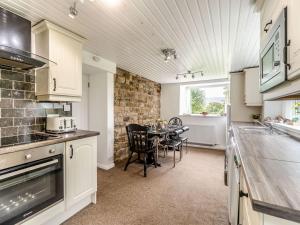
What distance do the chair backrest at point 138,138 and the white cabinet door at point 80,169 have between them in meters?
1.07

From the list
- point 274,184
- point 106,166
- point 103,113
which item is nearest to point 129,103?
point 103,113

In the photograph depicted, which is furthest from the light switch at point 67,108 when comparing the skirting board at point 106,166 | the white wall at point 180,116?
the white wall at point 180,116

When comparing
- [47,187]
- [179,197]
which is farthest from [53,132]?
[179,197]

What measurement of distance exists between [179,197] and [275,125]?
1.70 metres

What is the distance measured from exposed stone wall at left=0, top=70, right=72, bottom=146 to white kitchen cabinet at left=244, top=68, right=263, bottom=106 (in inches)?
140

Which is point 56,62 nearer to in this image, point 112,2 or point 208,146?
point 112,2

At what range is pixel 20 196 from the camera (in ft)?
4.40

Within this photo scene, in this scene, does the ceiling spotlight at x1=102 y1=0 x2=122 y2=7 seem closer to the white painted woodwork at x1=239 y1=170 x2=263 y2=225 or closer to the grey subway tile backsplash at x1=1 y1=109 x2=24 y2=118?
the grey subway tile backsplash at x1=1 y1=109 x2=24 y2=118

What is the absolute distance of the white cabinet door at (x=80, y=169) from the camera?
1.69 meters

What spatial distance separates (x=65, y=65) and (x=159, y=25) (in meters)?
1.21

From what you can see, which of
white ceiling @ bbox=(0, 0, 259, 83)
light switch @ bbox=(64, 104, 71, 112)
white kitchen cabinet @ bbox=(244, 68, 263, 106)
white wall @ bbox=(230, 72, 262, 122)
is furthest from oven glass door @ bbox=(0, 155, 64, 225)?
white wall @ bbox=(230, 72, 262, 122)

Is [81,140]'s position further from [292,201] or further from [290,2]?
[290,2]

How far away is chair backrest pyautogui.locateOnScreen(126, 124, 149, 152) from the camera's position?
2924mm

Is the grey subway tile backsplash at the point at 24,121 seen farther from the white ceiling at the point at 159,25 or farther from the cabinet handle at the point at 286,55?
the cabinet handle at the point at 286,55
